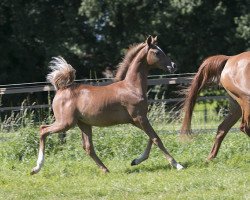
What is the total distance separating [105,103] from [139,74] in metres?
0.72

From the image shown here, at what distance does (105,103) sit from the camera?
28.7 ft

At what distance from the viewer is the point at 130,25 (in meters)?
24.7

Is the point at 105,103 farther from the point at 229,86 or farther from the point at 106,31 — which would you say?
the point at 106,31

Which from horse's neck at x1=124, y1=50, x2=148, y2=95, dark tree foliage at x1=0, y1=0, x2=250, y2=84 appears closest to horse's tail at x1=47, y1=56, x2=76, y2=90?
horse's neck at x1=124, y1=50, x2=148, y2=95

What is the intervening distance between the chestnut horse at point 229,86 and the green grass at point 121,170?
1.60 ft

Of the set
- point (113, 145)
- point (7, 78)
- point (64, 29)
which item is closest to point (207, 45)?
point (64, 29)

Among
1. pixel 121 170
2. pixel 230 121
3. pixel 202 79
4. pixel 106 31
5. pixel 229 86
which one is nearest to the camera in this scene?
pixel 121 170

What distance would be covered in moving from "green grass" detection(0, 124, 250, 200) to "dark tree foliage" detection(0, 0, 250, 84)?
40.3 ft

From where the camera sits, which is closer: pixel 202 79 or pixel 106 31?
pixel 202 79

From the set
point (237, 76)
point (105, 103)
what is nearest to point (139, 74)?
point (105, 103)

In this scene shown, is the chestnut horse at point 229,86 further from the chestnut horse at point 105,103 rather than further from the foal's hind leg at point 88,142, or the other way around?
the foal's hind leg at point 88,142

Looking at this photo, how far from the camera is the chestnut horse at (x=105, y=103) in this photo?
28.6 ft

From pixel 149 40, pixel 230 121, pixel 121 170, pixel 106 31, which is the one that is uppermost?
pixel 149 40

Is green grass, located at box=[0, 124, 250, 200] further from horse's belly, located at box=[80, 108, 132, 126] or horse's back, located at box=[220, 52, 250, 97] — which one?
horse's back, located at box=[220, 52, 250, 97]
